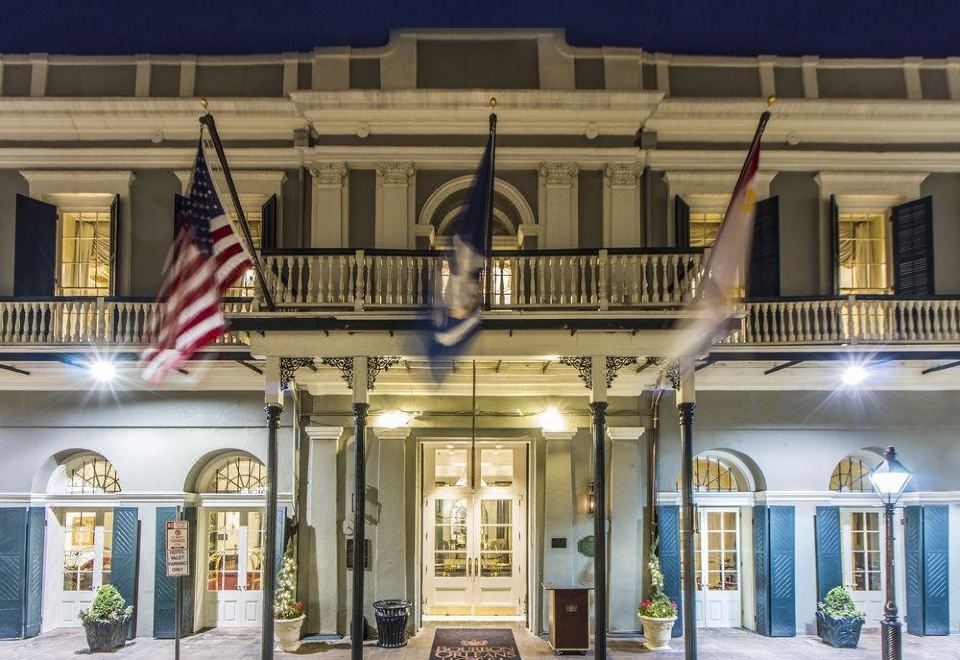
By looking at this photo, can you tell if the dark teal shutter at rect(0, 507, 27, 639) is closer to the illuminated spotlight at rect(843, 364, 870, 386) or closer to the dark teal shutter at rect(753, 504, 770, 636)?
the dark teal shutter at rect(753, 504, 770, 636)

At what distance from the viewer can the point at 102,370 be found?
15.4 meters

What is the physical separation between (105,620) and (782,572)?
1187cm

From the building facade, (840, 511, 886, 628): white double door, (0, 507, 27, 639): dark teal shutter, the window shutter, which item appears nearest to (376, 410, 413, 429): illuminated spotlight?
the building facade

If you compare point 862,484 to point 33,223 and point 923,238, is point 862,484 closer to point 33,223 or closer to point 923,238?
point 923,238

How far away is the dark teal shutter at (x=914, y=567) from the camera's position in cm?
1573

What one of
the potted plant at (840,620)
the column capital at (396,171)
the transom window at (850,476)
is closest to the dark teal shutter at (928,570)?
the transom window at (850,476)

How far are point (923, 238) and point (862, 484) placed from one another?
482cm

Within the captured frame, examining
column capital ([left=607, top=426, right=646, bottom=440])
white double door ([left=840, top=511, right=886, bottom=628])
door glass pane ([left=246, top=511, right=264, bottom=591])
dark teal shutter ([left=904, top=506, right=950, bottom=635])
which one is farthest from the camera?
door glass pane ([left=246, top=511, right=264, bottom=591])

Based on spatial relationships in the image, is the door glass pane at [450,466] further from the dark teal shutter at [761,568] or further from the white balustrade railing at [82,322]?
the dark teal shutter at [761,568]

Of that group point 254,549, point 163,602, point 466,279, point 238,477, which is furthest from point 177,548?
point 466,279

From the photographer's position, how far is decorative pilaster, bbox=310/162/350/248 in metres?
16.0

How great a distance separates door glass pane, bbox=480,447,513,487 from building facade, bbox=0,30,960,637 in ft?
0.20

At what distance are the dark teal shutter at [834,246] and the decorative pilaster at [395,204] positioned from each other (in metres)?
7.86

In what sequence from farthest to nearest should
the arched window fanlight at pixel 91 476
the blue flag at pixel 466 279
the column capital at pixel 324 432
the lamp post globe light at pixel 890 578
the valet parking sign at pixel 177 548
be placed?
the arched window fanlight at pixel 91 476 → the column capital at pixel 324 432 → the lamp post globe light at pixel 890 578 → the valet parking sign at pixel 177 548 → the blue flag at pixel 466 279
